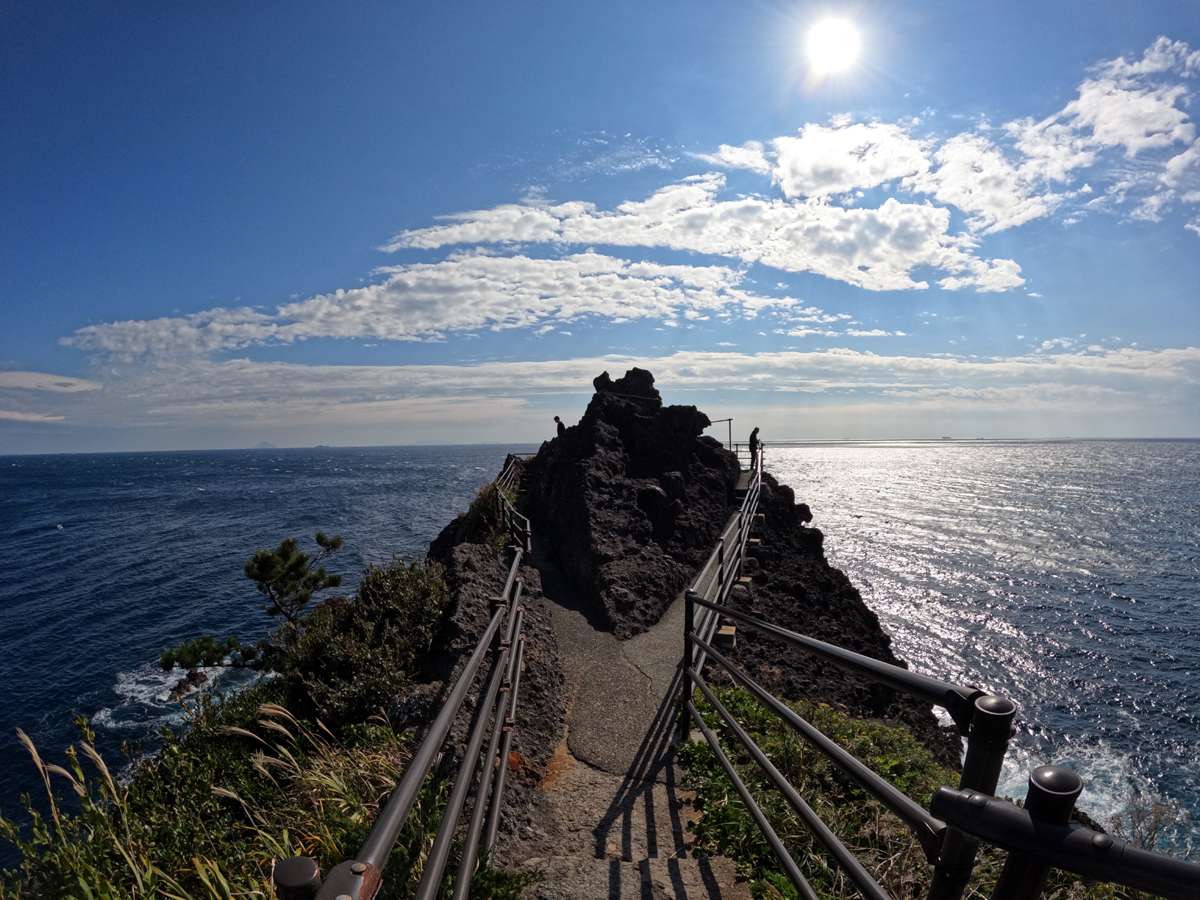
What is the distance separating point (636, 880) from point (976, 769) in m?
2.80

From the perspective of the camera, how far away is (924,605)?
89.9 ft

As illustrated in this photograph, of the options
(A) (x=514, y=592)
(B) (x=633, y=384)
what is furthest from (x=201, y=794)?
(B) (x=633, y=384)

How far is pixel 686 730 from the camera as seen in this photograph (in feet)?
17.1

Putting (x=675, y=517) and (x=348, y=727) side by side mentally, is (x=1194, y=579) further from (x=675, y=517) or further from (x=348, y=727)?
(x=348, y=727)

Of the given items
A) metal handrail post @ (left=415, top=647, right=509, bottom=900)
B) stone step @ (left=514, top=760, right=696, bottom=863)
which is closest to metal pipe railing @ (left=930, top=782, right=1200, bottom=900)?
metal handrail post @ (left=415, top=647, right=509, bottom=900)

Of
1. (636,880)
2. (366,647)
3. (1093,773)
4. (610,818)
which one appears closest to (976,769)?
(636,880)

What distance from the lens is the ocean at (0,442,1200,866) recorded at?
16203mm

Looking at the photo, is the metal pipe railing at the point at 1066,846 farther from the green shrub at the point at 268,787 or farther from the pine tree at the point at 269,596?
the pine tree at the point at 269,596

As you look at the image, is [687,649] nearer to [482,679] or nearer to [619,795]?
[619,795]

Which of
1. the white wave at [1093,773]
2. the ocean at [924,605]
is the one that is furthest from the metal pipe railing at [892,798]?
the white wave at [1093,773]

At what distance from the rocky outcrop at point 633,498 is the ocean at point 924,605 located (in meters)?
9.13

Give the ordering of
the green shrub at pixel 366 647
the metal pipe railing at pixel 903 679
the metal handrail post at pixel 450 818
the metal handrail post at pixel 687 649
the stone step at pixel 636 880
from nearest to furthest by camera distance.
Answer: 1. the metal pipe railing at pixel 903 679
2. the metal handrail post at pixel 450 818
3. the stone step at pixel 636 880
4. the metal handrail post at pixel 687 649
5. the green shrub at pixel 366 647

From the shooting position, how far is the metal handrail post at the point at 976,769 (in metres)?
1.19

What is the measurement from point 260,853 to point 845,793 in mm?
3715
